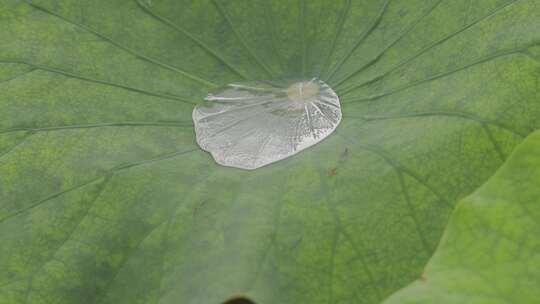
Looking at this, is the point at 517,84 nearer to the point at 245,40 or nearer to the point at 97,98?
the point at 245,40

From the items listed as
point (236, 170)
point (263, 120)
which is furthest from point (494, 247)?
point (263, 120)

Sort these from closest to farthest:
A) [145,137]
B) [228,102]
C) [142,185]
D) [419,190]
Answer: [419,190], [142,185], [145,137], [228,102]

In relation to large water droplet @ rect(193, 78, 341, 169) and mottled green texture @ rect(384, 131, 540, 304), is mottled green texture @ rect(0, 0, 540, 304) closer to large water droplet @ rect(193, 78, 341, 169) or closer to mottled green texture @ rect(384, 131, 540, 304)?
large water droplet @ rect(193, 78, 341, 169)

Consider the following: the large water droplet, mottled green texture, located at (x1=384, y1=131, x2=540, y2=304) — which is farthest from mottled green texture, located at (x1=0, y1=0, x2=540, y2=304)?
mottled green texture, located at (x1=384, y1=131, x2=540, y2=304)

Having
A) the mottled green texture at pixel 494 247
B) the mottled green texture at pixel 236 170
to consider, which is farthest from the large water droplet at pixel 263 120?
the mottled green texture at pixel 494 247

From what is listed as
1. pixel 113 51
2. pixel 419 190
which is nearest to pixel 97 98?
pixel 113 51

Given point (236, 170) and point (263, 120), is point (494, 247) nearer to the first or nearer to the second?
point (236, 170)
